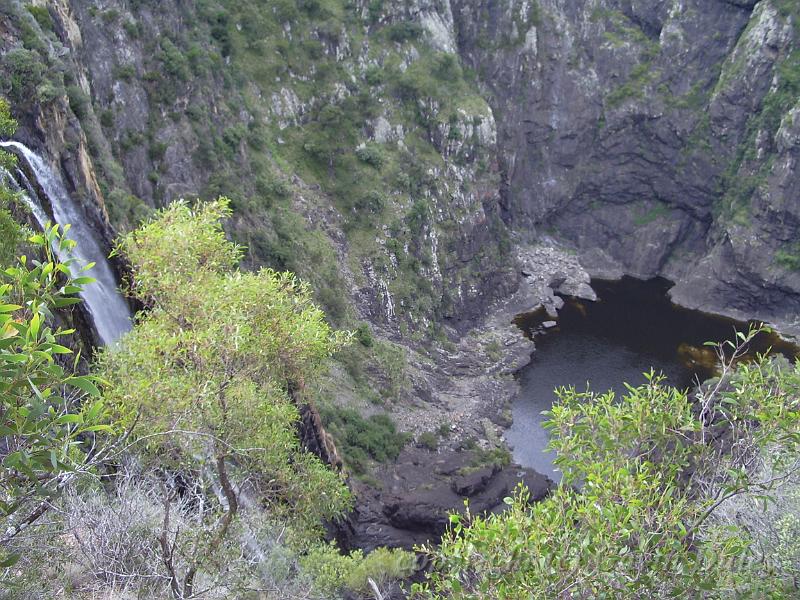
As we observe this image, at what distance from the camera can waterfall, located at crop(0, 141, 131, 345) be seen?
81.9ft

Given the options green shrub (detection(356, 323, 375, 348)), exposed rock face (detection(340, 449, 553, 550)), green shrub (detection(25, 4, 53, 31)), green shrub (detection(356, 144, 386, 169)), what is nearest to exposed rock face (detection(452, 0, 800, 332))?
green shrub (detection(356, 144, 386, 169))

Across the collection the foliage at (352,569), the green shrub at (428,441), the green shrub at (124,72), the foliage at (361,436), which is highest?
the green shrub at (124,72)

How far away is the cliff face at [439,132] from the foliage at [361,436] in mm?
9549

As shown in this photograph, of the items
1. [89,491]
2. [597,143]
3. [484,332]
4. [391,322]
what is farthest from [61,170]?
[597,143]

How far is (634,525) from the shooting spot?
9.01 metres

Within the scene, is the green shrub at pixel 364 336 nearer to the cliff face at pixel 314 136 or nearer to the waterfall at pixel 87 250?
the cliff face at pixel 314 136

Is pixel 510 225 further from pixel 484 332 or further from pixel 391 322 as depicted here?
pixel 391 322

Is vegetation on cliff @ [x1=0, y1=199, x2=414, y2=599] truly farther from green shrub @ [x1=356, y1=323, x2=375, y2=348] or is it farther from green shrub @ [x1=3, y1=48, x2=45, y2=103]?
green shrub @ [x1=356, y1=323, x2=375, y2=348]

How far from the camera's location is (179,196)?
43750 mm

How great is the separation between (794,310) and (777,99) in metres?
21.1

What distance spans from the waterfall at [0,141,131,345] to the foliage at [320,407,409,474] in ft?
52.6

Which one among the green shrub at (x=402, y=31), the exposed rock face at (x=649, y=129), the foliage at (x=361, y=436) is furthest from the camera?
the exposed rock face at (x=649, y=129)

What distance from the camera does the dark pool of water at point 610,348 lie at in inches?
2085

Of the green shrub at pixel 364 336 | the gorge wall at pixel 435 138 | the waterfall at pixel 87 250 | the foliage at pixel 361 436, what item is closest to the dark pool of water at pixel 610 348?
the gorge wall at pixel 435 138
